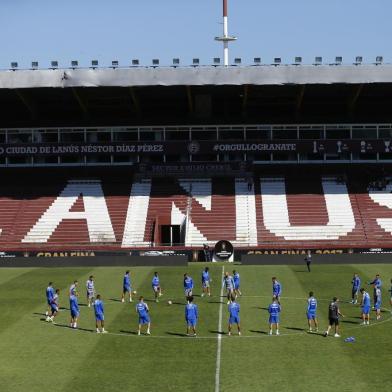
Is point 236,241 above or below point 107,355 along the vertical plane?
above

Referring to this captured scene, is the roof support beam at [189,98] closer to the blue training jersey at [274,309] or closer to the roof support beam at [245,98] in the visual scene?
the roof support beam at [245,98]

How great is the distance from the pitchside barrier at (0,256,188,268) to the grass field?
42.2 feet

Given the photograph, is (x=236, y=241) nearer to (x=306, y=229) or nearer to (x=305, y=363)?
(x=306, y=229)

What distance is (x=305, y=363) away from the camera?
79.7ft

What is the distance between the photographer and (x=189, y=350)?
26516 mm

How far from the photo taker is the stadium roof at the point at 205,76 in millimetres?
62875

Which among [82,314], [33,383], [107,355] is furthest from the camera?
[82,314]

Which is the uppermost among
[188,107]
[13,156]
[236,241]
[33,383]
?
[188,107]

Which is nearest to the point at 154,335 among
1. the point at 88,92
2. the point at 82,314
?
the point at 82,314

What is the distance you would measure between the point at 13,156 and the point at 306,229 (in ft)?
90.9

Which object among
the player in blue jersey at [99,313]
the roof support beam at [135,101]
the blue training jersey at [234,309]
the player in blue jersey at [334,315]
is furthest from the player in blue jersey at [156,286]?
the roof support beam at [135,101]

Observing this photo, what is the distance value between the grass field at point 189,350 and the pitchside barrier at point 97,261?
12.9 metres

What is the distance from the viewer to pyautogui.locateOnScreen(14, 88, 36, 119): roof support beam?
67.1 m

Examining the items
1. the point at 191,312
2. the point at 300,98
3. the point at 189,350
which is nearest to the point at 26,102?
the point at 300,98
